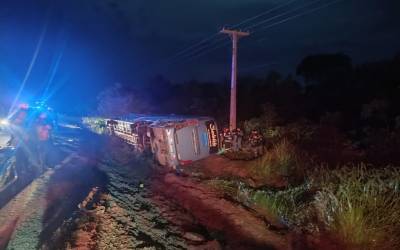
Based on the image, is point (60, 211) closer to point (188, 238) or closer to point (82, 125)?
point (188, 238)

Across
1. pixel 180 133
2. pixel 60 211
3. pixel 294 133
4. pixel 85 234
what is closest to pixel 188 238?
pixel 85 234

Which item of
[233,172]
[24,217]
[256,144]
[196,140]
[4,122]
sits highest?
[4,122]

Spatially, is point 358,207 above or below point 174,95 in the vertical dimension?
below

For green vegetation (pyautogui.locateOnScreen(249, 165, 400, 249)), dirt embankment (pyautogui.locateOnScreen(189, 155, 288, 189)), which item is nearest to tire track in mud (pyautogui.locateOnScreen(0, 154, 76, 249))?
dirt embankment (pyautogui.locateOnScreen(189, 155, 288, 189))

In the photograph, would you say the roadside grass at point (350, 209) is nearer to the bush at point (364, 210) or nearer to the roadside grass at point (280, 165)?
the bush at point (364, 210)

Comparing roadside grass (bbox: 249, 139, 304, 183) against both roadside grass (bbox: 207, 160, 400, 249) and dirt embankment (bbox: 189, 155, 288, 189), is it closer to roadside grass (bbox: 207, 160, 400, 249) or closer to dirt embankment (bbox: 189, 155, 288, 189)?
dirt embankment (bbox: 189, 155, 288, 189)

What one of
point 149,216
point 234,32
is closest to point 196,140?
point 149,216

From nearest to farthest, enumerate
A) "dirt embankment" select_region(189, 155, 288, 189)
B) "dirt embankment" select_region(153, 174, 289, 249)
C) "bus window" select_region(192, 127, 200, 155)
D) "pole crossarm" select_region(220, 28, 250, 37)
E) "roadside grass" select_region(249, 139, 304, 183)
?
"dirt embankment" select_region(153, 174, 289, 249), "dirt embankment" select_region(189, 155, 288, 189), "roadside grass" select_region(249, 139, 304, 183), "bus window" select_region(192, 127, 200, 155), "pole crossarm" select_region(220, 28, 250, 37)

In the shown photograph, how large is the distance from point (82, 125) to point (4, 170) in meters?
26.6

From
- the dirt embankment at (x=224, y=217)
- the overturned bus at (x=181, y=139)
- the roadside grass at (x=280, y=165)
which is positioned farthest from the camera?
the overturned bus at (x=181, y=139)

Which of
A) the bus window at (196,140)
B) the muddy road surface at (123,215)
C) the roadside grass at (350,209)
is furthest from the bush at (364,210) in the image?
the bus window at (196,140)

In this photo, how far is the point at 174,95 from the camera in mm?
53219

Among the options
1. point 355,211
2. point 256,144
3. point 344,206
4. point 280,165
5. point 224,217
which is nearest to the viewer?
point 355,211

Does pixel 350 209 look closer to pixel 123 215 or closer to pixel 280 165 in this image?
pixel 280 165
